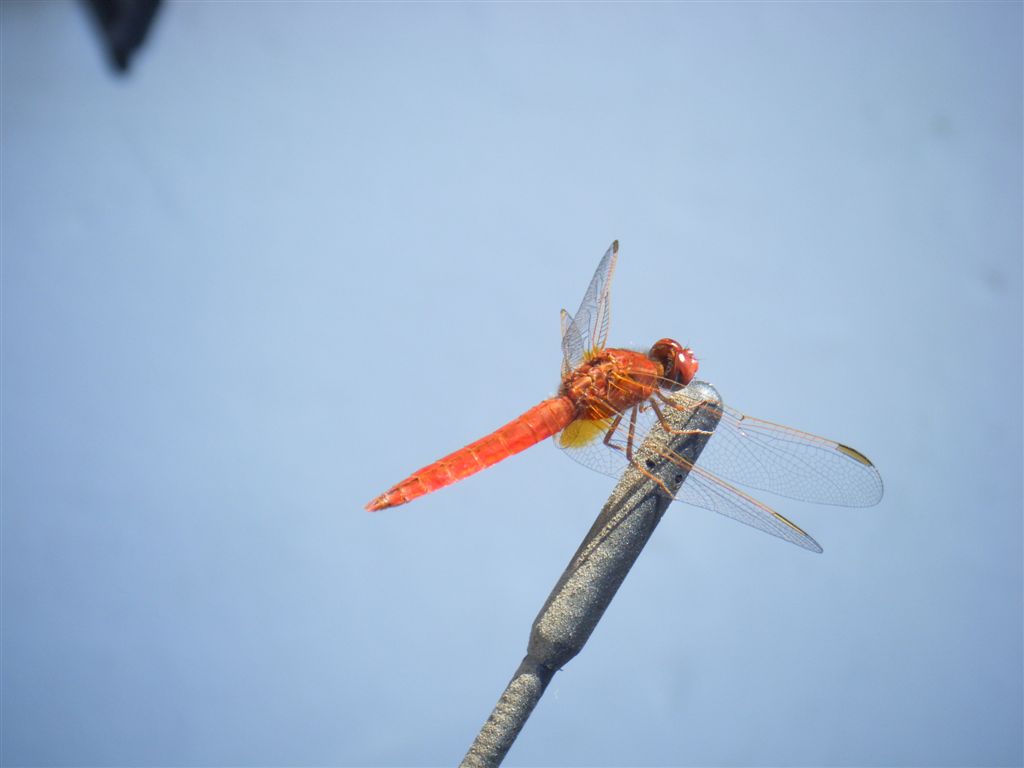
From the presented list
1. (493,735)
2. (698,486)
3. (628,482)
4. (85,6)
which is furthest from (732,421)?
(85,6)

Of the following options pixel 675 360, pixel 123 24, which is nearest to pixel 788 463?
pixel 675 360

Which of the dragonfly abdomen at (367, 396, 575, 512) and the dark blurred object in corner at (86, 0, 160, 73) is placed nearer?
the dragonfly abdomen at (367, 396, 575, 512)

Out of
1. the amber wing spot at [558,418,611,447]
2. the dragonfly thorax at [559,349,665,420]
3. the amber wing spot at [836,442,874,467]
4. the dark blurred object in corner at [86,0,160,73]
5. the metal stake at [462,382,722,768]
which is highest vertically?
the dark blurred object in corner at [86,0,160,73]

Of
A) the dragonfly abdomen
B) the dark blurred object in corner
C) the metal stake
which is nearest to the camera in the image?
the metal stake

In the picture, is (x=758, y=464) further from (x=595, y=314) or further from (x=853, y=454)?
(x=595, y=314)

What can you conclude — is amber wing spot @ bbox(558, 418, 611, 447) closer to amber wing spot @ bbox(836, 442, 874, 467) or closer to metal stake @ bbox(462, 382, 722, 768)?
metal stake @ bbox(462, 382, 722, 768)

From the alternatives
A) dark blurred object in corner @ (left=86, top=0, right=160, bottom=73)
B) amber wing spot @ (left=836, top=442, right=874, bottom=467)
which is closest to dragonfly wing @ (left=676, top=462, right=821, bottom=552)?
amber wing spot @ (left=836, top=442, right=874, bottom=467)

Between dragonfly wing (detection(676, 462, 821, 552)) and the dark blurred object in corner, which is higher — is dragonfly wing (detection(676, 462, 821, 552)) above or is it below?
below
